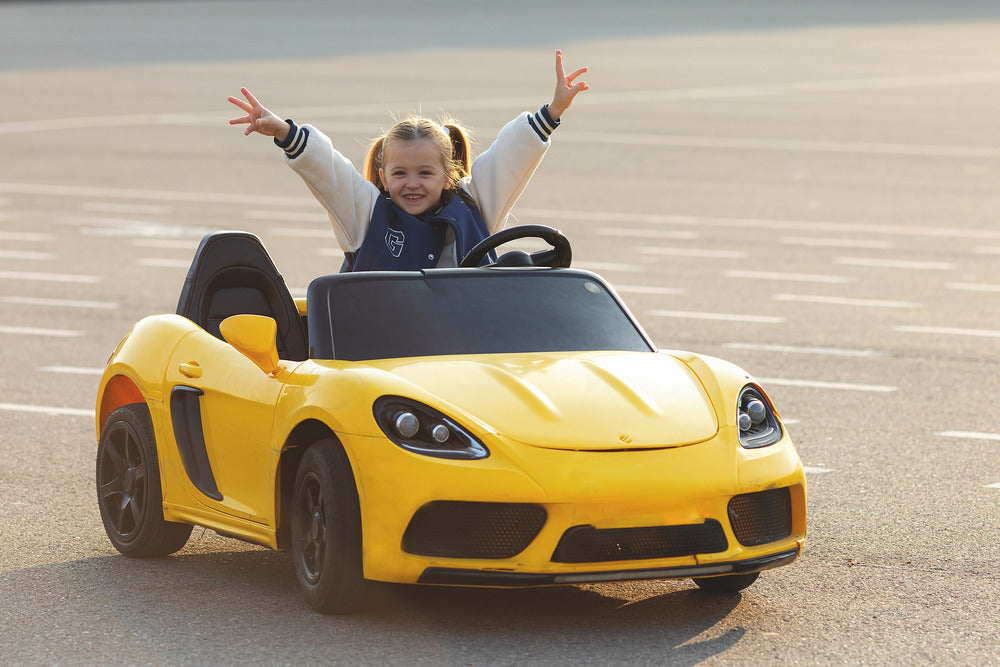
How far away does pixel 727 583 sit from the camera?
6066mm

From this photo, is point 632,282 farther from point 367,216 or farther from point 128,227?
point 367,216

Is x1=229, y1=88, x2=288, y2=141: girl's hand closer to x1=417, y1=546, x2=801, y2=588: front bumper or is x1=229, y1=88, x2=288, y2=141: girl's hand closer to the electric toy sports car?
the electric toy sports car

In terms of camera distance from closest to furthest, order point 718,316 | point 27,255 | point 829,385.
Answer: point 829,385
point 718,316
point 27,255

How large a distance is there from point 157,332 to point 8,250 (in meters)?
10.9

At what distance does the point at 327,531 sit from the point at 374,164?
2395 mm

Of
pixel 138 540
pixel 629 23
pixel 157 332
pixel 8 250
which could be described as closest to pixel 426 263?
pixel 157 332

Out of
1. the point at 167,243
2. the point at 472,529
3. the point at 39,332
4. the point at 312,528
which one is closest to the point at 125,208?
the point at 167,243

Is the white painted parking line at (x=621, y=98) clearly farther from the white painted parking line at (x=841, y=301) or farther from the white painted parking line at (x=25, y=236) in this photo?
the white painted parking line at (x=841, y=301)

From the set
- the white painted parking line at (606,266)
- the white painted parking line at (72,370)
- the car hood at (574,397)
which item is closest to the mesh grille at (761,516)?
the car hood at (574,397)

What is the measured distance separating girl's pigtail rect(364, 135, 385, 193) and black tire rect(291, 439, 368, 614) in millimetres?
2061

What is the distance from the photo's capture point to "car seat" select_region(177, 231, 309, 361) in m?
7.01

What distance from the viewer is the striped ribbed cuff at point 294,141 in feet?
23.6

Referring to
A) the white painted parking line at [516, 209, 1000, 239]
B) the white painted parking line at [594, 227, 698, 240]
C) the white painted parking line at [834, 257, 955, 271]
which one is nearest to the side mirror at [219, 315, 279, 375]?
the white painted parking line at [834, 257, 955, 271]

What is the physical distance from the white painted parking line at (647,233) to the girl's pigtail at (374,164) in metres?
11.0
